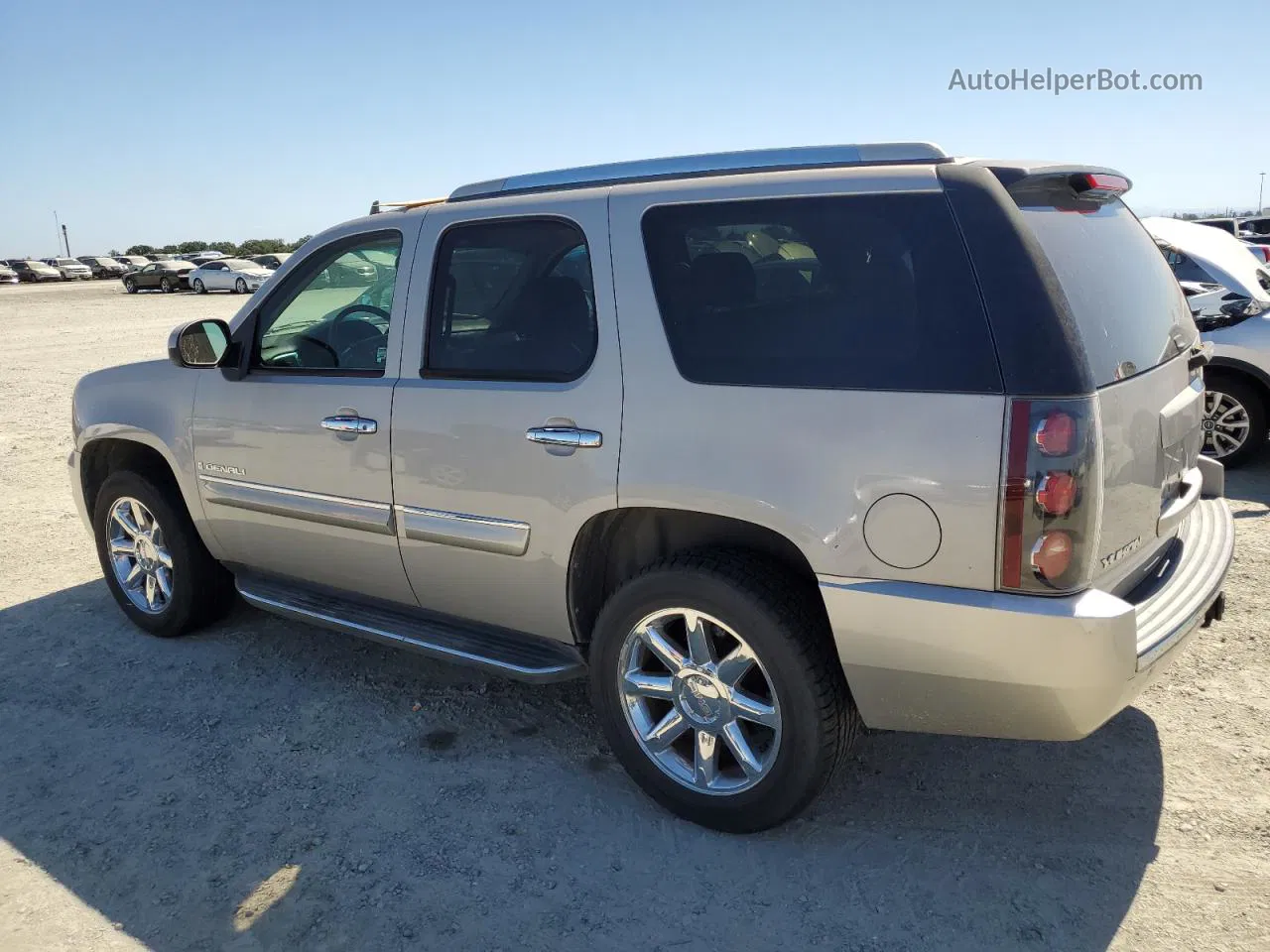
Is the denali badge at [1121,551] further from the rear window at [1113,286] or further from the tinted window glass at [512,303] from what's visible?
the tinted window glass at [512,303]

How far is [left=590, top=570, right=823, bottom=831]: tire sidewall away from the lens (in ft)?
9.29

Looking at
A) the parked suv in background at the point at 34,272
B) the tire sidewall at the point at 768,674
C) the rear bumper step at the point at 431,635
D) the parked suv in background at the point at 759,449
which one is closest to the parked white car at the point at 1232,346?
the parked suv in background at the point at 759,449

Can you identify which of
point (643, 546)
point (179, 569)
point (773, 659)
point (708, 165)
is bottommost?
point (179, 569)

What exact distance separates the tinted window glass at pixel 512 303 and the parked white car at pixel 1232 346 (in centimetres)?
532

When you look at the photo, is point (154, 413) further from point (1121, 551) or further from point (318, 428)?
point (1121, 551)

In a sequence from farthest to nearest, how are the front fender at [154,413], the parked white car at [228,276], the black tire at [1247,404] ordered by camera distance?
1. the parked white car at [228,276]
2. the black tire at [1247,404]
3. the front fender at [154,413]

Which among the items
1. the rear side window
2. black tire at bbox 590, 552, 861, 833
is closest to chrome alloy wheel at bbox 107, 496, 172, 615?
black tire at bbox 590, 552, 861, 833

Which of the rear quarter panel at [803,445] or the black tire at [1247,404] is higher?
the rear quarter panel at [803,445]

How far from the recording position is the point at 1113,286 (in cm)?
289

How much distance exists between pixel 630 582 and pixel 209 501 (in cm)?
228

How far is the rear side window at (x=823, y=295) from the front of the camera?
2570 mm

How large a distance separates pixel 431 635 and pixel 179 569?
167 centimetres

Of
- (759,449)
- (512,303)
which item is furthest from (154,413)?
(759,449)

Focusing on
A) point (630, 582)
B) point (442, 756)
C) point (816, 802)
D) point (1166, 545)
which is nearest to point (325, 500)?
point (442, 756)
